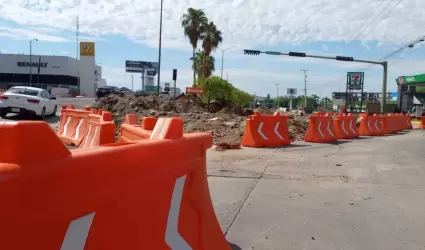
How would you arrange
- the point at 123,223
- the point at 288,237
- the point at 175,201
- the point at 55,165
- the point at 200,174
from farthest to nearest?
the point at 288,237
the point at 200,174
the point at 175,201
the point at 123,223
the point at 55,165

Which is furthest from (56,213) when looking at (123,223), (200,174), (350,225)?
(350,225)

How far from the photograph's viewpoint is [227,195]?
6.30 meters

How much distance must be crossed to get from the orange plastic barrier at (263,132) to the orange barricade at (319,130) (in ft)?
4.80

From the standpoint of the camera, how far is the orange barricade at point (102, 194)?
5.80ft

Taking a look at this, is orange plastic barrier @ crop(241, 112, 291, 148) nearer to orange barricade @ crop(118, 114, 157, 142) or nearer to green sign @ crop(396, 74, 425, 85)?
orange barricade @ crop(118, 114, 157, 142)

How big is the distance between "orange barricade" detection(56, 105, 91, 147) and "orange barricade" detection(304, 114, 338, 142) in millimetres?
7519

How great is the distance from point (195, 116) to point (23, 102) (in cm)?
887

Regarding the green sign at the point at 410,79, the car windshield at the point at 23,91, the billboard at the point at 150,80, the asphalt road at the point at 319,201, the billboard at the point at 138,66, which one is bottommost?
the asphalt road at the point at 319,201

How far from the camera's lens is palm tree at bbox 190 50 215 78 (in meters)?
61.9

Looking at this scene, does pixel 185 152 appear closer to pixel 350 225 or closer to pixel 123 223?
pixel 123 223

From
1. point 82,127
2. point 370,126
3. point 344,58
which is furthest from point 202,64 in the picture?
point 82,127

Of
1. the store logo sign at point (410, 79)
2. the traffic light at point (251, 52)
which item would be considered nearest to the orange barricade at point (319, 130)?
the traffic light at point (251, 52)

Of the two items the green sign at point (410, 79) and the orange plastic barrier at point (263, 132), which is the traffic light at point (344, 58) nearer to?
the orange plastic barrier at point (263, 132)

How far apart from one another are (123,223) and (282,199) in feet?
13.2
